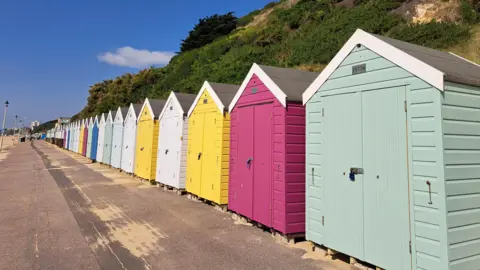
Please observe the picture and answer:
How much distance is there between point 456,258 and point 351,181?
150 cm

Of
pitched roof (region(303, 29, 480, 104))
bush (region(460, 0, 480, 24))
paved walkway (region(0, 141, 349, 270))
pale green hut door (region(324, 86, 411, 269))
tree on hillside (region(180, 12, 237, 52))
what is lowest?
paved walkway (region(0, 141, 349, 270))

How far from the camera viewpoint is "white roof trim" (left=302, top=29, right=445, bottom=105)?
3406 mm

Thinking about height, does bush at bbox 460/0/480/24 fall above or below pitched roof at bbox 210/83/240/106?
above

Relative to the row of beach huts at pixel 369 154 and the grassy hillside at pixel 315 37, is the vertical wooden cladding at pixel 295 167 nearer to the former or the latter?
the row of beach huts at pixel 369 154

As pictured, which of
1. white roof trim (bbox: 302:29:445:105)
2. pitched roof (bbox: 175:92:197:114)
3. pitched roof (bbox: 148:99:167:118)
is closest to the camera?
white roof trim (bbox: 302:29:445:105)

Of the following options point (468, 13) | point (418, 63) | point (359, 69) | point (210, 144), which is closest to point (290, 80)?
point (359, 69)

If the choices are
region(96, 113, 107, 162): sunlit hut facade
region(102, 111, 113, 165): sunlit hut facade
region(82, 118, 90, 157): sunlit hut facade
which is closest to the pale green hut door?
region(102, 111, 113, 165): sunlit hut facade

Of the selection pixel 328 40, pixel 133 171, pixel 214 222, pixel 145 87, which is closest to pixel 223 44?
pixel 145 87

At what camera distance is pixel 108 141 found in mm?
19797

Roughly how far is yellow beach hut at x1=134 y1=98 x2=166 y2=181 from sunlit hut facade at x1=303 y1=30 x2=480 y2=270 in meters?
9.12

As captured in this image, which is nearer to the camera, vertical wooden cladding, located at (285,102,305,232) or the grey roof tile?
vertical wooden cladding, located at (285,102,305,232)

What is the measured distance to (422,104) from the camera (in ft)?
11.6

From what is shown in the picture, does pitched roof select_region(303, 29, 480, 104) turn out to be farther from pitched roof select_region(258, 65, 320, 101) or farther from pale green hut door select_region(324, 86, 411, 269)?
pitched roof select_region(258, 65, 320, 101)

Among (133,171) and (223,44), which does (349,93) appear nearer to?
(133,171)
